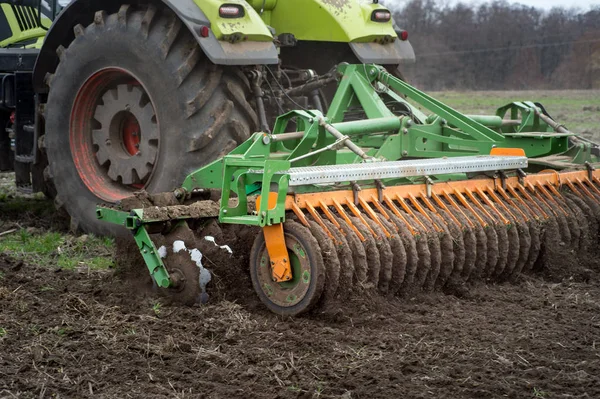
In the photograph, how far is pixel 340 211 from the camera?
441cm

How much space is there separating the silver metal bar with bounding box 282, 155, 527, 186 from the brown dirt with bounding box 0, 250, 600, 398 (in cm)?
61

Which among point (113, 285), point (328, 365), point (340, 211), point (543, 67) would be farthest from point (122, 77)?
point (543, 67)

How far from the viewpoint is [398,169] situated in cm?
466

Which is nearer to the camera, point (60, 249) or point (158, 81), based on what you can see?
point (158, 81)

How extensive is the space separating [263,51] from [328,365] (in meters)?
2.57

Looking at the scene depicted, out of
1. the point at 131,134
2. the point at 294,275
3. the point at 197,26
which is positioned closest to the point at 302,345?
the point at 294,275

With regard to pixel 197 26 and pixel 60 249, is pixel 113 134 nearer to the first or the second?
pixel 60 249

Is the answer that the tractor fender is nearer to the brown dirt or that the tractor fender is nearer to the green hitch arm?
the green hitch arm

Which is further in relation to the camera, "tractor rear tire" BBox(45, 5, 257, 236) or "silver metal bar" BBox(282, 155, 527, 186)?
"tractor rear tire" BBox(45, 5, 257, 236)

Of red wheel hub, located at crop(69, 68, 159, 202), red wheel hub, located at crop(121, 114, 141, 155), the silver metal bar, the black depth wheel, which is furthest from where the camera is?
red wheel hub, located at crop(121, 114, 141, 155)

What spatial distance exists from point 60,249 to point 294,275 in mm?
2233

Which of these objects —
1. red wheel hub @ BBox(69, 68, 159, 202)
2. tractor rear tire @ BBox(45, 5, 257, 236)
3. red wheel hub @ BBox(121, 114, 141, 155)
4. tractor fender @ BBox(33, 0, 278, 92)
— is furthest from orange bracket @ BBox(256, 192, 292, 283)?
red wheel hub @ BBox(121, 114, 141, 155)

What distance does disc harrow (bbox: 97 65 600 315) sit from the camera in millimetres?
4172

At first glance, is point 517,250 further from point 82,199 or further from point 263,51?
point 82,199
